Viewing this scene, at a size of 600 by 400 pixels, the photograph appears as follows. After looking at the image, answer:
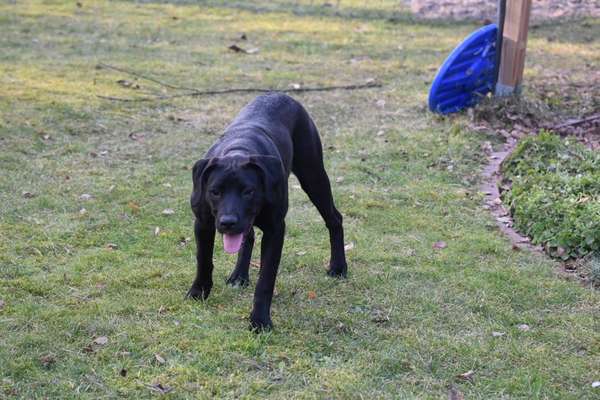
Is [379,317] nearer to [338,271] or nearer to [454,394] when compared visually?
[338,271]

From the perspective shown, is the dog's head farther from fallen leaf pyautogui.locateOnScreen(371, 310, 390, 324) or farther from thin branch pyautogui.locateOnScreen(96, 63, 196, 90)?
thin branch pyautogui.locateOnScreen(96, 63, 196, 90)

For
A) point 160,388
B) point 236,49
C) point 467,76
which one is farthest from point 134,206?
point 236,49

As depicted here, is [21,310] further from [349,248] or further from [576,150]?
[576,150]

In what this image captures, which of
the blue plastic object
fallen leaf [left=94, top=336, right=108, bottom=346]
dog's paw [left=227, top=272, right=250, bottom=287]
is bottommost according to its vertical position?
dog's paw [left=227, top=272, right=250, bottom=287]

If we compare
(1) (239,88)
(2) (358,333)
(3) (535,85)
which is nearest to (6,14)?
(1) (239,88)

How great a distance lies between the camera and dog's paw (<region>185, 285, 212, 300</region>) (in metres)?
5.36

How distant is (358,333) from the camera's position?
16.5ft

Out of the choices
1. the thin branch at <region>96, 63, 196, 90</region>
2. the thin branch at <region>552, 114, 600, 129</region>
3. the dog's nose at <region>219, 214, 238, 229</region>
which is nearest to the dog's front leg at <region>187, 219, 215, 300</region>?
the dog's nose at <region>219, 214, 238, 229</region>

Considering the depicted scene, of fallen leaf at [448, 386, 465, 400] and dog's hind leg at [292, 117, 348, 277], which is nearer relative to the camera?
fallen leaf at [448, 386, 465, 400]

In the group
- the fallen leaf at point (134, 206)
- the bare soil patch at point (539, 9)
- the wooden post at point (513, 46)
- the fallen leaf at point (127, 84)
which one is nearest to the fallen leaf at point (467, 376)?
the fallen leaf at point (134, 206)

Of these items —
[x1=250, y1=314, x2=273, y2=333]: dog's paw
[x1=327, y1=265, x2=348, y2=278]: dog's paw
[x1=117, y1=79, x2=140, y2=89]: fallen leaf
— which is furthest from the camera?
[x1=117, y1=79, x2=140, y2=89]: fallen leaf

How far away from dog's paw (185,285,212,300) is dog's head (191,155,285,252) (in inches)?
30.6

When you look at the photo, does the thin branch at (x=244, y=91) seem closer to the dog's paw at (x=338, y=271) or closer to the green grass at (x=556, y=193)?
the green grass at (x=556, y=193)

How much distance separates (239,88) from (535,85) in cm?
412
